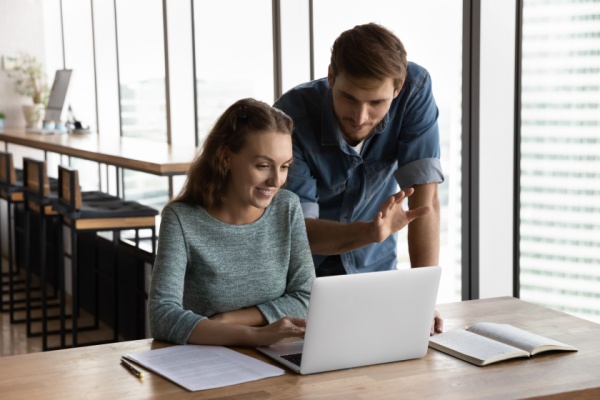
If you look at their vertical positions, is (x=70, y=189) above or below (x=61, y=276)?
above

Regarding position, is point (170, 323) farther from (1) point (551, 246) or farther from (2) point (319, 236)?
(1) point (551, 246)

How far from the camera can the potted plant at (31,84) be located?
24.4 feet

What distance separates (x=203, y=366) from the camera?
5.65 feet

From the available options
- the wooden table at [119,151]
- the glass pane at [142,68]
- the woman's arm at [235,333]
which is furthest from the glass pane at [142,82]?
the woman's arm at [235,333]

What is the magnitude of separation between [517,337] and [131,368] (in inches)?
31.8

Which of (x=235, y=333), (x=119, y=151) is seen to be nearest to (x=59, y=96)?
(x=119, y=151)

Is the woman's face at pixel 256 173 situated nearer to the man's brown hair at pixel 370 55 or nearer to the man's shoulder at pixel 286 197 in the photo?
the man's shoulder at pixel 286 197

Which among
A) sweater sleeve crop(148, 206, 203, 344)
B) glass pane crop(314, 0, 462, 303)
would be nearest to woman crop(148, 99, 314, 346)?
sweater sleeve crop(148, 206, 203, 344)

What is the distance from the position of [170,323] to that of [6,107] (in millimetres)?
6380

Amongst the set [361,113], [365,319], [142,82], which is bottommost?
[365,319]

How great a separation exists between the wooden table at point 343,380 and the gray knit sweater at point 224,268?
100mm

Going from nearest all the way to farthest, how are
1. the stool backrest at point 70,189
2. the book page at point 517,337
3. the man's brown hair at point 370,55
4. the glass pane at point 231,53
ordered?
the book page at point 517,337 < the man's brown hair at point 370,55 < the stool backrest at point 70,189 < the glass pane at point 231,53

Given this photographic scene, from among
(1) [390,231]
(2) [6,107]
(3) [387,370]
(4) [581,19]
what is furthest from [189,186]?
(2) [6,107]

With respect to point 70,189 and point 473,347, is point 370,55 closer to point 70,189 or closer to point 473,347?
point 473,347
